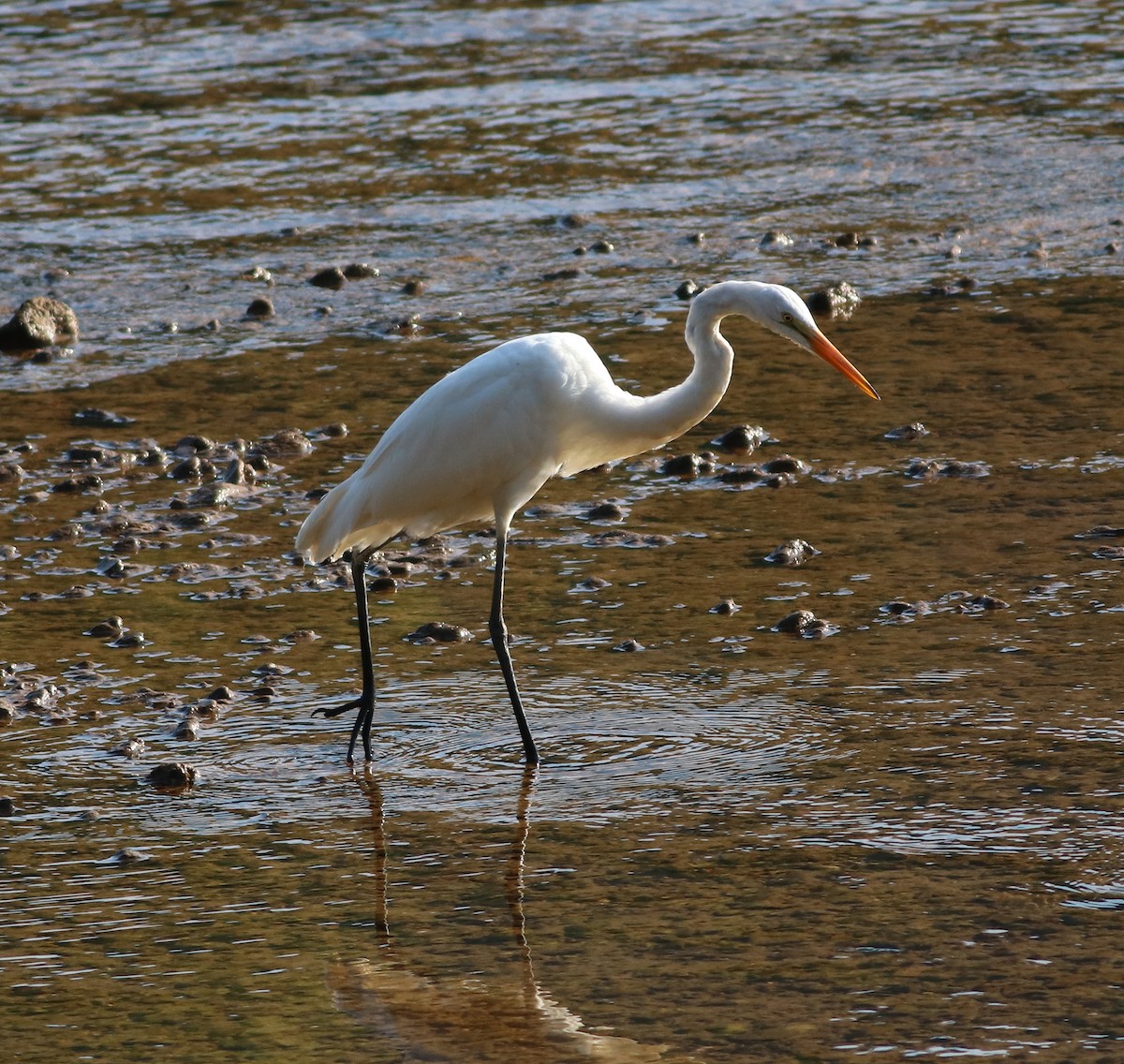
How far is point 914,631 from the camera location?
5.08 m

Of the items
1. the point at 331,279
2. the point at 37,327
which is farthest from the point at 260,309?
the point at 37,327

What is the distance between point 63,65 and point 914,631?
9860 millimetres

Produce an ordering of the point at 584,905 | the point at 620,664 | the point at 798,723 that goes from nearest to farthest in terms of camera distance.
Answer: the point at 584,905 < the point at 798,723 < the point at 620,664

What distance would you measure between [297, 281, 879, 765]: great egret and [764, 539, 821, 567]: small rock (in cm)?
77

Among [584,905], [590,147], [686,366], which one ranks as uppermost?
[590,147]

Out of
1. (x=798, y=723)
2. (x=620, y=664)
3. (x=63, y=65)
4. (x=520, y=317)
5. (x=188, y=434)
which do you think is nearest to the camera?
(x=798, y=723)

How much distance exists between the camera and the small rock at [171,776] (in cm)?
438

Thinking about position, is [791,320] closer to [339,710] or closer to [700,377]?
[700,377]

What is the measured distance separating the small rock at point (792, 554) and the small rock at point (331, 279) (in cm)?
379

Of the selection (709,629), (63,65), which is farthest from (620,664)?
(63,65)

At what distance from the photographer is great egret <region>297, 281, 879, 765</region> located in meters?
4.77

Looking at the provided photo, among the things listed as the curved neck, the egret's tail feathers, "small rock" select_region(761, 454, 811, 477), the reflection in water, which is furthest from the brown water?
the curved neck

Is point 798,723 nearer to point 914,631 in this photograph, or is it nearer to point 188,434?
point 914,631

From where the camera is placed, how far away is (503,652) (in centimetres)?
471
